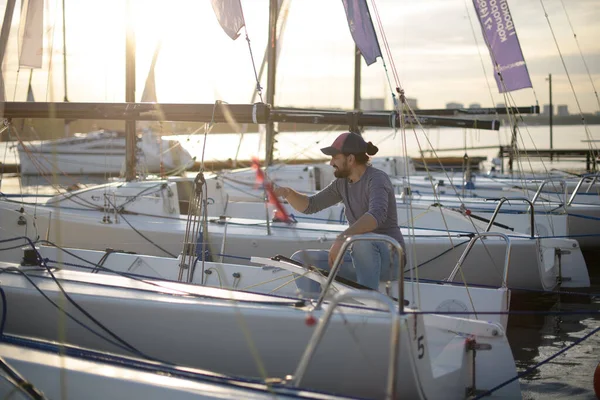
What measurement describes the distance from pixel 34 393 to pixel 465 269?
593 cm

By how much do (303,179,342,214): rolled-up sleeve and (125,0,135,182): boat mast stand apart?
20.3ft

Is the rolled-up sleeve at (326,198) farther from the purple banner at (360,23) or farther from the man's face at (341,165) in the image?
the purple banner at (360,23)

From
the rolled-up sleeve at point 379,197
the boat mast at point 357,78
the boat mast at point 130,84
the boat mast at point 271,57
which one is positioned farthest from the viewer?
the boat mast at point 357,78

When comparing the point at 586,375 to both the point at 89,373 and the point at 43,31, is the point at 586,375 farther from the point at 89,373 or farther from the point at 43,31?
the point at 43,31

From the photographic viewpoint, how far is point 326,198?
18.9 feet

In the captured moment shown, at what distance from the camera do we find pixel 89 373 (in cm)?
393

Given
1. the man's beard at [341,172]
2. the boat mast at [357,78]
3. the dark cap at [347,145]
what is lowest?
the man's beard at [341,172]

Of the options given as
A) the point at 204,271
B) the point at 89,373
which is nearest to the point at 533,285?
the point at 204,271

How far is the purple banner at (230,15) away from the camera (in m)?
8.30

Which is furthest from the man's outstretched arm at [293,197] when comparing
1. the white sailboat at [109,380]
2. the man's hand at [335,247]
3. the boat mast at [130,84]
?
the boat mast at [130,84]

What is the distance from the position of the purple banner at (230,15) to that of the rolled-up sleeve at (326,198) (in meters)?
3.25

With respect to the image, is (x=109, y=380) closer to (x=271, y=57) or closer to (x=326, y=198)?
(x=326, y=198)

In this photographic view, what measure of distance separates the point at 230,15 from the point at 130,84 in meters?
3.52

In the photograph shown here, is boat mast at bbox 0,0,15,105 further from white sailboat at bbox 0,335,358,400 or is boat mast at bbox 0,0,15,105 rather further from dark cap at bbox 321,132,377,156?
white sailboat at bbox 0,335,358,400
